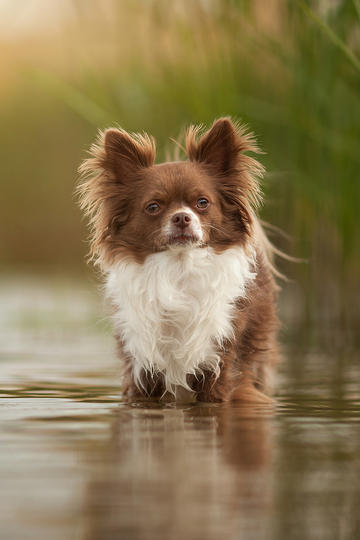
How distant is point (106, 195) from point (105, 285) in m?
0.49

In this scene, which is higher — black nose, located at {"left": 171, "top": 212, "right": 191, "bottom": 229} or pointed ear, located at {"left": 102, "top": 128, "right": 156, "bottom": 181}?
pointed ear, located at {"left": 102, "top": 128, "right": 156, "bottom": 181}

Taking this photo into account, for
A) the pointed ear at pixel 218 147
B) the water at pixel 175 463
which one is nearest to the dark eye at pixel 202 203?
the pointed ear at pixel 218 147

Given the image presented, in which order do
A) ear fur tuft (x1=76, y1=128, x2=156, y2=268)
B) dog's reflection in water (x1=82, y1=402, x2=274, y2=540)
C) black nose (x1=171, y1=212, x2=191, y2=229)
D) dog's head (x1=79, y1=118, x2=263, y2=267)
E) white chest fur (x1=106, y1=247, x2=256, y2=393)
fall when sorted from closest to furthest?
dog's reflection in water (x1=82, y1=402, x2=274, y2=540)
black nose (x1=171, y1=212, x2=191, y2=229)
dog's head (x1=79, y1=118, x2=263, y2=267)
white chest fur (x1=106, y1=247, x2=256, y2=393)
ear fur tuft (x1=76, y1=128, x2=156, y2=268)

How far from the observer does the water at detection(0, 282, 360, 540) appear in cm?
246

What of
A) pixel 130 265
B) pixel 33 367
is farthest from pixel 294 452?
pixel 33 367

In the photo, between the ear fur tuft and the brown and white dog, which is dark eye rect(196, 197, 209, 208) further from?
the ear fur tuft

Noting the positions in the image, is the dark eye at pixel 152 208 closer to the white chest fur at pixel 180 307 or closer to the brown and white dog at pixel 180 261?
the brown and white dog at pixel 180 261

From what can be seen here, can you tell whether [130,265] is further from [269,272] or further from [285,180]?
[285,180]

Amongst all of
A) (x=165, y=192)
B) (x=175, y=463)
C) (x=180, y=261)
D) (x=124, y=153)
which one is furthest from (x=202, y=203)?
(x=175, y=463)

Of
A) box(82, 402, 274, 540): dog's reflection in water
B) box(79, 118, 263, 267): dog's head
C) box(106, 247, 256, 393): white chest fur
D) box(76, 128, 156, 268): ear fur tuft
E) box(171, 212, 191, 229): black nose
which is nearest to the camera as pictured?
box(82, 402, 274, 540): dog's reflection in water

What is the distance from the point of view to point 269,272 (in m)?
5.85

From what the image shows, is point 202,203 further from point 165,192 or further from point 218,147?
point 218,147

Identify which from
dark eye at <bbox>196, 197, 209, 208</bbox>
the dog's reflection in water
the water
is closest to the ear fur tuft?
dark eye at <bbox>196, 197, 209, 208</bbox>

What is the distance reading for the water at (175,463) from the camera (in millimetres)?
2465
